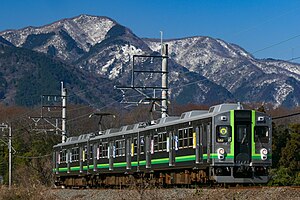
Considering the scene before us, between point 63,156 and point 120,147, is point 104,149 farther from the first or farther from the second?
point 63,156

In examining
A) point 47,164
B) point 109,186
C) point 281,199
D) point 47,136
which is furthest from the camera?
point 47,136

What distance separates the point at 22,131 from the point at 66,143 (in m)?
34.9

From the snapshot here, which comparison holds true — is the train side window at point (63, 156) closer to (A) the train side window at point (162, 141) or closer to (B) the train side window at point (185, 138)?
(A) the train side window at point (162, 141)

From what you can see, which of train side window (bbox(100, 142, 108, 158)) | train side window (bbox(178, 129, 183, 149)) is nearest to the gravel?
train side window (bbox(178, 129, 183, 149))

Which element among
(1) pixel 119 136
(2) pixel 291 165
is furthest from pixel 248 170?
(2) pixel 291 165

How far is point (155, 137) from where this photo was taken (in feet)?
119

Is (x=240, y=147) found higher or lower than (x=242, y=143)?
lower

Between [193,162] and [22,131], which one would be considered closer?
[193,162]

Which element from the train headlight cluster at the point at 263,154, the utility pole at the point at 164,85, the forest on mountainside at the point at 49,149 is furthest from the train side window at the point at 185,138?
the utility pole at the point at 164,85

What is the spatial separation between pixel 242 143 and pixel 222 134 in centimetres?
82

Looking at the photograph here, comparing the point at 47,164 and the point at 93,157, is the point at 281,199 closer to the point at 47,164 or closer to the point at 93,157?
the point at 93,157

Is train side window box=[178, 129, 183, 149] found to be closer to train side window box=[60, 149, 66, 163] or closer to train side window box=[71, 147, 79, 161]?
train side window box=[71, 147, 79, 161]

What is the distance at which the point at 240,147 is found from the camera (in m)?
30.2

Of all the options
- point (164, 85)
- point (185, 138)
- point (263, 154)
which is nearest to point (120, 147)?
point (164, 85)
